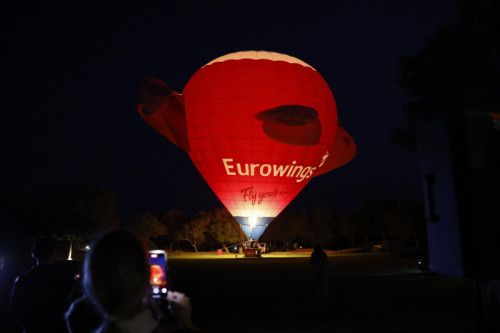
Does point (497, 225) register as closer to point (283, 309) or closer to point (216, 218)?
point (283, 309)

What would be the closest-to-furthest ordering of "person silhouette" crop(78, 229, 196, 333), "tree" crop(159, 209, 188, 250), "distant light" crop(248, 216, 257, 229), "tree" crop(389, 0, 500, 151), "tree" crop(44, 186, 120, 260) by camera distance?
"person silhouette" crop(78, 229, 196, 333) → "tree" crop(389, 0, 500, 151) → "distant light" crop(248, 216, 257, 229) → "tree" crop(44, 186, 120, 260) → "tree" crop(159, 209, 188, 250)

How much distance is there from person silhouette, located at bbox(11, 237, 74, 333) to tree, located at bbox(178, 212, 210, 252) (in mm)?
66942

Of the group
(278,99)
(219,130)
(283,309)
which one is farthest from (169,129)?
(283,309)

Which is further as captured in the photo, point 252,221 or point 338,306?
point 252,221

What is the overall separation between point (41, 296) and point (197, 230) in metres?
67.4

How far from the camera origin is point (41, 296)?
3.76m

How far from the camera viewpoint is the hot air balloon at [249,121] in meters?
24.6

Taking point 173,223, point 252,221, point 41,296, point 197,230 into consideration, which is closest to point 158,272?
point 41,296

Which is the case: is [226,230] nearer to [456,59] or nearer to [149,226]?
[149,226]

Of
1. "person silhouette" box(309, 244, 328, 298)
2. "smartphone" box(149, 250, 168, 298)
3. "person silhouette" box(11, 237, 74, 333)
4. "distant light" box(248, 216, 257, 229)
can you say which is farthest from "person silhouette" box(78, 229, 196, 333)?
"distant light" box(248, 216, 257, 229)

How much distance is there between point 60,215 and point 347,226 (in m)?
42.2

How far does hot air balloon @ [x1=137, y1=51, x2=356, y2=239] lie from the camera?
24625 mm

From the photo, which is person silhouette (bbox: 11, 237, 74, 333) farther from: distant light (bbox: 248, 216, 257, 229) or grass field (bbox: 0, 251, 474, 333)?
distant light (bbox: 248, 216, 257, 229)

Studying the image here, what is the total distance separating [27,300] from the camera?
3730mm
